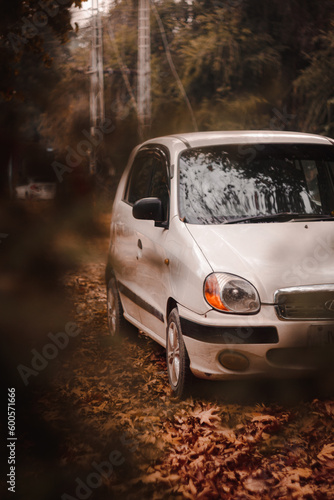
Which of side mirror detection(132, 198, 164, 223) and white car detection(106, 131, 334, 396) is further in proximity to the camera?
side mirror detection(132, 198, 164, 223)

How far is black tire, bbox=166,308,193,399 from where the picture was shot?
559cm

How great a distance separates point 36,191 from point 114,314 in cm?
3156

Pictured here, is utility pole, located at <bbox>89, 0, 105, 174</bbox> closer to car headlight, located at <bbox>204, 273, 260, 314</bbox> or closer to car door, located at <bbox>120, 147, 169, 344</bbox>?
car door, located at <bbox>120, 147, 169, 344</bbox>

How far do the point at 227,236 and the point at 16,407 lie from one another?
85.4 inches

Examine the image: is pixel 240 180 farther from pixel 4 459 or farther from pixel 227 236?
pixel 4 459

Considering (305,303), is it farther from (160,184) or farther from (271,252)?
(160,184)

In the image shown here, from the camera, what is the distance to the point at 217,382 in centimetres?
612

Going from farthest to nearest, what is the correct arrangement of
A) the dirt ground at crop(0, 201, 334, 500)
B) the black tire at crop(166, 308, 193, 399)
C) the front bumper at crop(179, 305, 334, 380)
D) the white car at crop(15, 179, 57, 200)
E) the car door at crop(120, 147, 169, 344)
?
the white car at crop(15, 179, 57, 200) < the car door at crop(120, 147, 169, 344) < the black tire at crop(166, 308, 193, 399) < the front bumper at crop(179, 305, 334, 380) < the dirt ground at crop(0, 201, 334, 500)

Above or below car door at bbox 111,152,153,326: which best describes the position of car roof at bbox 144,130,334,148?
above

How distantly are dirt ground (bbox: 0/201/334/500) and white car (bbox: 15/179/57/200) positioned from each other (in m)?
29.8

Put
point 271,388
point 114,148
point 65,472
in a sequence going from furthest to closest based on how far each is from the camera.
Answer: point 114,148
point 271,388
point 65,472

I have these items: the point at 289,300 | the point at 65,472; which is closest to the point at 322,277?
the point at 289,300

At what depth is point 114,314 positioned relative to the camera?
8.03 m

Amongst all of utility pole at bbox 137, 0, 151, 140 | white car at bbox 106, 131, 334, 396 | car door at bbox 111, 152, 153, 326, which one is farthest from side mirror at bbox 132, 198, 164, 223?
utility pole at bbox 137, 0, 151, 140
